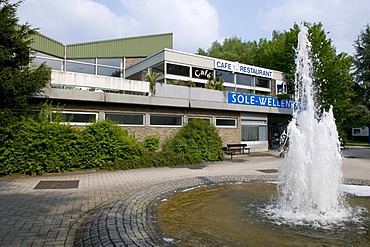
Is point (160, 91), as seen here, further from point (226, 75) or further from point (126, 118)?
point (226, 75)

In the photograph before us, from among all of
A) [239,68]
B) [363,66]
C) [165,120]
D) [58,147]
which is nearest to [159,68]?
[165,120]

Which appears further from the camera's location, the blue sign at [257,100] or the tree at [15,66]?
the blue sign at [257,100]

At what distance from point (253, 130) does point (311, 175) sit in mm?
17314

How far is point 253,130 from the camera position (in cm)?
2444

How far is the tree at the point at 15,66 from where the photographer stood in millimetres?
11500

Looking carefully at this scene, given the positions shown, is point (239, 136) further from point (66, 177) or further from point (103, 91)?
point (66, 177)

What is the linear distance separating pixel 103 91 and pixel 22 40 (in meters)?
5.06

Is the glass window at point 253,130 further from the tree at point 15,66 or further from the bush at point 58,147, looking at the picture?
the tree at point 15,66

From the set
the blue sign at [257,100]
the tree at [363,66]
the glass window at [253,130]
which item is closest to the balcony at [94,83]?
the blue sign at [257,100]

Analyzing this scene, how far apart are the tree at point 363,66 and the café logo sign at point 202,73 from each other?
1059 inches

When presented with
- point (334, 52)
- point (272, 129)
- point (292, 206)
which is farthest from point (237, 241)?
point (334, 52)

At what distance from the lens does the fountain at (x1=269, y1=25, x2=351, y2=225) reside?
262 inches

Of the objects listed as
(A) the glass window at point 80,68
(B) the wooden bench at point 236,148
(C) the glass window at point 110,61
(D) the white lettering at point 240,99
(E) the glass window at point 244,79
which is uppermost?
(C) the glass window at point 110,61

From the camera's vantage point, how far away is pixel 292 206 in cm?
715
